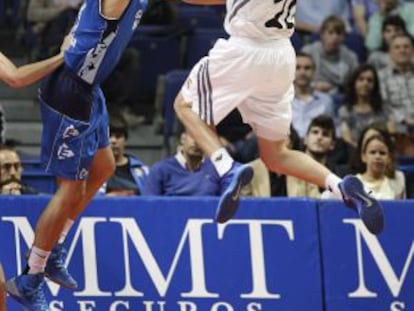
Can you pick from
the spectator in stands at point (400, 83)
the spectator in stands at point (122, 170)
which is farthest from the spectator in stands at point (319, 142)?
the spectator in stands at point (400, 83)

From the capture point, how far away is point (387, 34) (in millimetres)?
13023

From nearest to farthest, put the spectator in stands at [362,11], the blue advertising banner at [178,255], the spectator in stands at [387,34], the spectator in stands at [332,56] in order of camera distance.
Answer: the blue advertising banner at [178,255], the spectator in stands at [332,56], the spectator in stands at [387,34], the spectator in stands at [362,11]

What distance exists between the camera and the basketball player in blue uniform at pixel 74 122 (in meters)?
8.26

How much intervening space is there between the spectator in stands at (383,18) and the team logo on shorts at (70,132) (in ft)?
17.6

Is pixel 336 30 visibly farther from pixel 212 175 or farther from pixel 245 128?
pixel 212 175

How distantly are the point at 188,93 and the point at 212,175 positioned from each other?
202cm

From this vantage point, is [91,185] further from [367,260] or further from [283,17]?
[367,260]

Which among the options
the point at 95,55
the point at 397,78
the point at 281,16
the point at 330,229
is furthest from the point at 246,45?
the point at 397,78

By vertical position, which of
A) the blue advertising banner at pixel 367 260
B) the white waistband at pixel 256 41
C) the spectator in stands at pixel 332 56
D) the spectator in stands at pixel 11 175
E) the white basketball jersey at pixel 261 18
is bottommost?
the blue advertising banner at pixel 367 260

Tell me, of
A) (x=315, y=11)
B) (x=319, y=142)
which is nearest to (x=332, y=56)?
(x=315, y=11)

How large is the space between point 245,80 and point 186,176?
230 centimetres

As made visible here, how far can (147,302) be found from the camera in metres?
9.12

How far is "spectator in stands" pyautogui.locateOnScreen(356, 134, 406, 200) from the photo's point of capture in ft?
34.0

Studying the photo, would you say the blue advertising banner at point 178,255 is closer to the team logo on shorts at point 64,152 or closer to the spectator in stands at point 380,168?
the team logo on shorts at point 64,152
